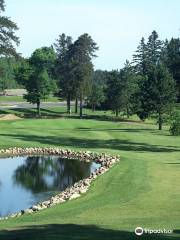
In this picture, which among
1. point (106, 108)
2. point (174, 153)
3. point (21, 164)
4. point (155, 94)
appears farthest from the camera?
point (106, 108)

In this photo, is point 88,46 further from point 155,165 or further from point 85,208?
point 85,208

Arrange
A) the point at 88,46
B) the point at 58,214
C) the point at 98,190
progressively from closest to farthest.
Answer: the point at 58,214 < the point at 98,190 < the point at 88,46

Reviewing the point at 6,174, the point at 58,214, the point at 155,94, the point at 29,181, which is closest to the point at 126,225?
the point at 58,214

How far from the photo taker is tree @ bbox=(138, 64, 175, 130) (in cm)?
6931

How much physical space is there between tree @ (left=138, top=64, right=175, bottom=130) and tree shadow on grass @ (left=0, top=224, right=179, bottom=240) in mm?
52823

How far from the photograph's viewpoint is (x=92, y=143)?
50.5 metres

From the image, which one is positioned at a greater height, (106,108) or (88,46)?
(88,46)

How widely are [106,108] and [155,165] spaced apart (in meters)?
71.2

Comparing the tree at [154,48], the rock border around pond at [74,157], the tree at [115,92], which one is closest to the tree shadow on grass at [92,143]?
the rock border around pond at [74,157]

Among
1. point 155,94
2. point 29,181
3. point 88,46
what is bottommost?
point 29,181

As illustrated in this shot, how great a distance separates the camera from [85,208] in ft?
74.6

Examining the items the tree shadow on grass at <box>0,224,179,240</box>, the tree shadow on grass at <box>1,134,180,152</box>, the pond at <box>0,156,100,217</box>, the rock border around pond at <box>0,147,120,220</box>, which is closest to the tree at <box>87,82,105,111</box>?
the tree shadow on grass at <box>1,134,180,152</box>
